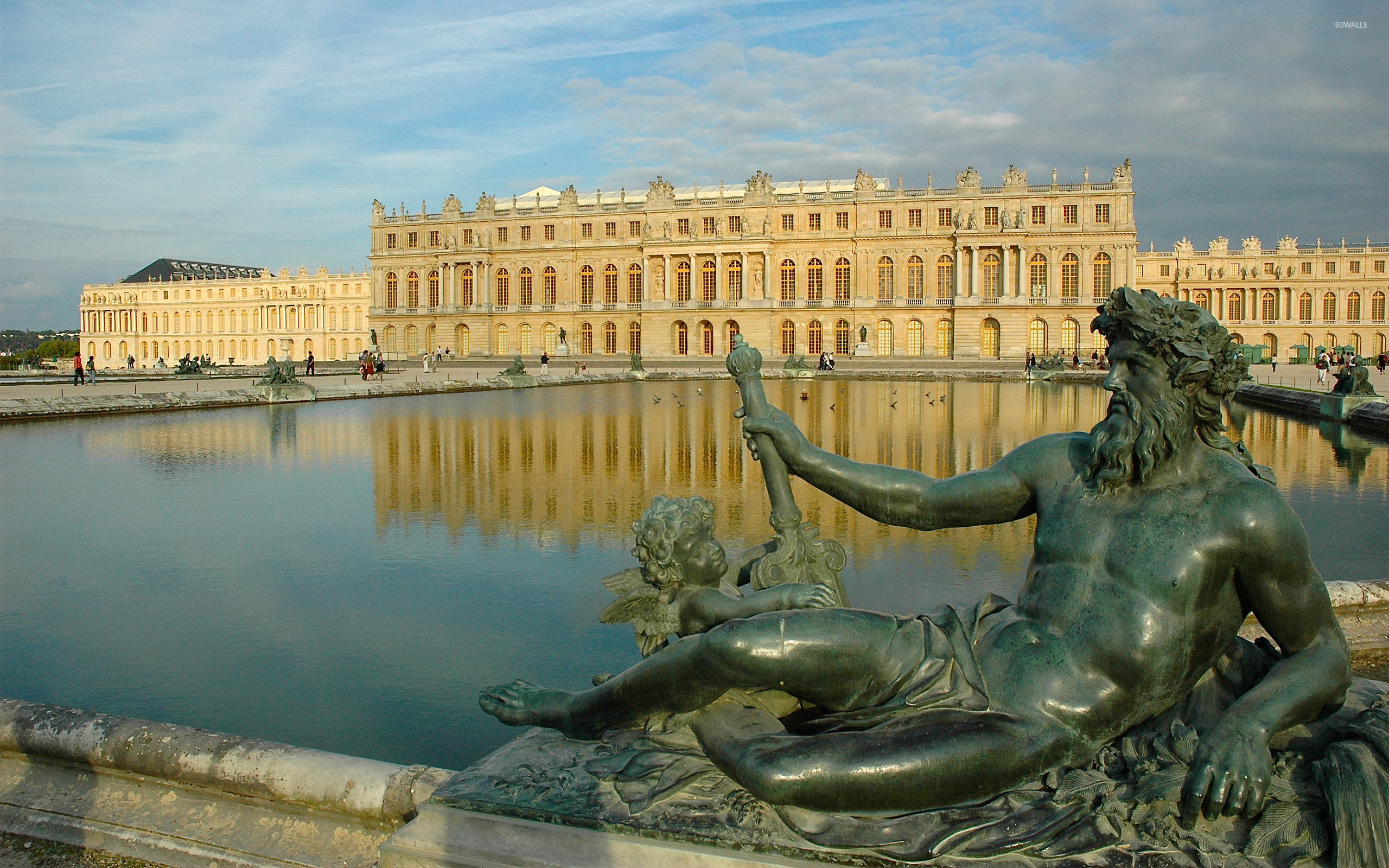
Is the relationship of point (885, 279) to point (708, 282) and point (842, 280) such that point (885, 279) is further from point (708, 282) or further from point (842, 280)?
point (708, 282)

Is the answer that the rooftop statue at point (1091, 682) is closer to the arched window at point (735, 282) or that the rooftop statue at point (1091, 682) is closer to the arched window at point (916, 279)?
the arched window at point (916, 279)

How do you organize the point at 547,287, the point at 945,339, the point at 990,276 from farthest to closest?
1. the point at 547,287
2. the point at 945,339
3. the point at 990,276

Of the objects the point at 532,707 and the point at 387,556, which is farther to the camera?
the point at 387,556

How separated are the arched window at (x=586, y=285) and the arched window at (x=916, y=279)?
65.9 feet

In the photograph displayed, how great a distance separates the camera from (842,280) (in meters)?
57.2

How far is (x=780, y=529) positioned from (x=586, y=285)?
6080 centimetres

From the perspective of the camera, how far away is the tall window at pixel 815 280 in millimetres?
57469

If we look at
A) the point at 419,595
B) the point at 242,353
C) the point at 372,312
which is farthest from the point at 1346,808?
the point at 242,353

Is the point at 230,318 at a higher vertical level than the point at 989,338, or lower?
higher

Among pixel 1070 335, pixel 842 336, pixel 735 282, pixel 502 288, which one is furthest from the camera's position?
pixel 502 288

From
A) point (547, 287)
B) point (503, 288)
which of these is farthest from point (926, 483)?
point (503, 288)

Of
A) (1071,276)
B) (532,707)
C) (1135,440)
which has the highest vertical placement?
(1071,276)

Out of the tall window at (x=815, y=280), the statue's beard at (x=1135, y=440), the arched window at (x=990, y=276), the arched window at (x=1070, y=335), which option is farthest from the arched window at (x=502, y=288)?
the statue's beard at (x=1135, y=440)

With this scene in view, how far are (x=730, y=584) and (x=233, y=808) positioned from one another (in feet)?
5.07
